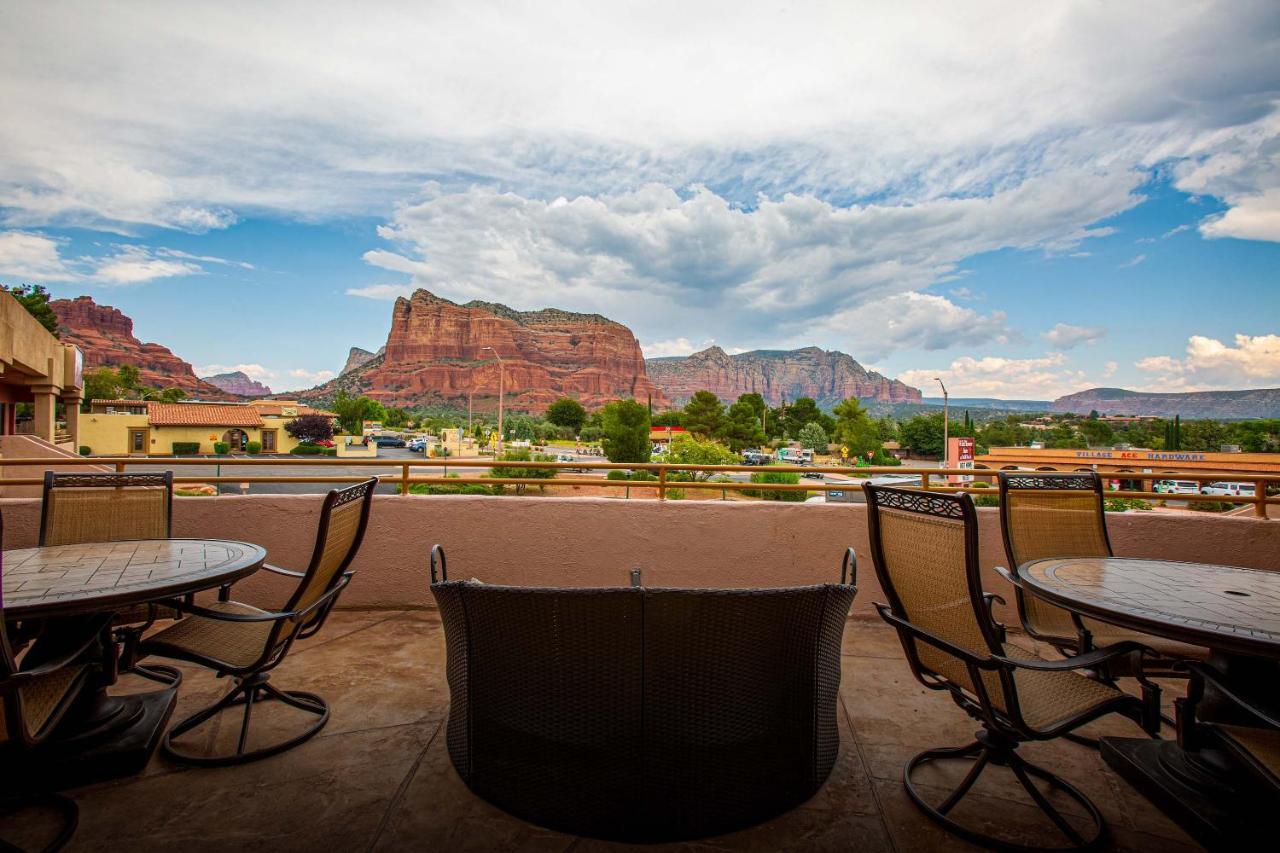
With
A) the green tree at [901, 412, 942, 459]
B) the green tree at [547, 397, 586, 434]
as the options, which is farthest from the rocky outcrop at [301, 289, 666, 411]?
the green tree at [901, 412, 942, 459]

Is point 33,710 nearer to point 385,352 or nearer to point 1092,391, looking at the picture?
point 1092,391

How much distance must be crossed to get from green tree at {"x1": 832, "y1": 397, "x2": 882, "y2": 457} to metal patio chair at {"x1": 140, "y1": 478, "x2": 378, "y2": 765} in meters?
56.3

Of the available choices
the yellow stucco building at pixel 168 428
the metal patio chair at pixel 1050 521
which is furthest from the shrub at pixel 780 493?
the yellow stucco building at pixel 168 428

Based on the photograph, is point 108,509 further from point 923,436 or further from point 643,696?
point 923,436

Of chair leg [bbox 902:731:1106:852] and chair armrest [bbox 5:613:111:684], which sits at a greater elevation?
chair armrest [bbox 5:613:111:684]

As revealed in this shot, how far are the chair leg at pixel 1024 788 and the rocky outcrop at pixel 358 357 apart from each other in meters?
135

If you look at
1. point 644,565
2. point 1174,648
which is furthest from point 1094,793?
point 644,565

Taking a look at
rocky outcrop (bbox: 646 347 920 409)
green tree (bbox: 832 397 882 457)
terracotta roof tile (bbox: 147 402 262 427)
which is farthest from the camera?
rocky outcrop (bbox: 646 347 920 409)

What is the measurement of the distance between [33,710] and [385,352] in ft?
444

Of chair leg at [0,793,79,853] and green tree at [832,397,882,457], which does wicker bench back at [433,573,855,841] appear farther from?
green tree at [832,397,882,457]

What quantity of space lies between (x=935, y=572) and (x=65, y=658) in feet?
8.09

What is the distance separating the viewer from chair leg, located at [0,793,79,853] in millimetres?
1538

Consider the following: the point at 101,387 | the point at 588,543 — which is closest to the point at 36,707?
the point at 588,543

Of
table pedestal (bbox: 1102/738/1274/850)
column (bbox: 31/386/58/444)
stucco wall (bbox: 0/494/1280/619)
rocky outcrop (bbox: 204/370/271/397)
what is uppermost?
rocky outcrop (bbox: 204/370/271/397)
